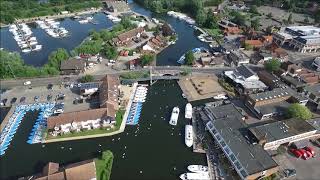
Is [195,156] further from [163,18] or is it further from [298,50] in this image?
[163,18]

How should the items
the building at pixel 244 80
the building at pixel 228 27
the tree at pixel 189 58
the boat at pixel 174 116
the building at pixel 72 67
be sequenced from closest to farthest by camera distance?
the boat at pixel 174 116
the building at pixel 244 80
the building at pixel 72 67
the tree at pixel 189 58
the building at pixel 228 27

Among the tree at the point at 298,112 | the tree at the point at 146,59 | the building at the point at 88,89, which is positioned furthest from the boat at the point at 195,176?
the tree at the point at 146,59

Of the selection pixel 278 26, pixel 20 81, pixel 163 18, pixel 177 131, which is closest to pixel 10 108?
pixel 20 81

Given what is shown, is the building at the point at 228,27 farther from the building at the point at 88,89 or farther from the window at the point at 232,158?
the window at the point at 232,158

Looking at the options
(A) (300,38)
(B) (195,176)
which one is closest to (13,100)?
(B) (195,176)

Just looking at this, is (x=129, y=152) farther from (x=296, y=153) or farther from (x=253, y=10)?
(x=253, y=10)
